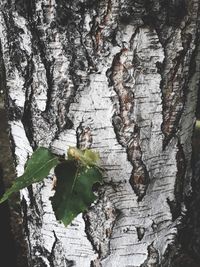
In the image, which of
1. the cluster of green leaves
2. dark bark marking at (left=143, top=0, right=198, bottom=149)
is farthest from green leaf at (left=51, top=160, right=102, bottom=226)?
dark bark marking at (left=143, top=0, right=198, bottom=149)

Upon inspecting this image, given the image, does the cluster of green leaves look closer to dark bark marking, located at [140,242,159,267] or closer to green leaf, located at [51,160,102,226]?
green leaf, located at [51,160,102,226]

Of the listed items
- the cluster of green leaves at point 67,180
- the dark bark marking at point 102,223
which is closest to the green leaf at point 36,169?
the cluster of green leaves at point 67,180

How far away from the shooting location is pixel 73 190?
83cm

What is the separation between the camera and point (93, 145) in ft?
2.92

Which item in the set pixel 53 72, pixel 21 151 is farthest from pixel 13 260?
pixel 53 72

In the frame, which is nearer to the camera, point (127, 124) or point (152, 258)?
point (127, 124)

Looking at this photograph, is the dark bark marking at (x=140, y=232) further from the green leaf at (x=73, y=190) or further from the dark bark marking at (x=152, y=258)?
the green leaf at (x=73, y=190)

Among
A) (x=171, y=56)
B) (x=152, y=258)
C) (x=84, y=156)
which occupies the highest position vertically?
(x=171, y=56)

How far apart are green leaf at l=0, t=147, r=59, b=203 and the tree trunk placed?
56mm

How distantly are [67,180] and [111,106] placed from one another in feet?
0.55

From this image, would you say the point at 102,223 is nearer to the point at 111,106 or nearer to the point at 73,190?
the point at 73,190

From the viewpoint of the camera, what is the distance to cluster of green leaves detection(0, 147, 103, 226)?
821 millimetres

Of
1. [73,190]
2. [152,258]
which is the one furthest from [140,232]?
[73,190]

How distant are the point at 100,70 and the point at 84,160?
0.59ft
